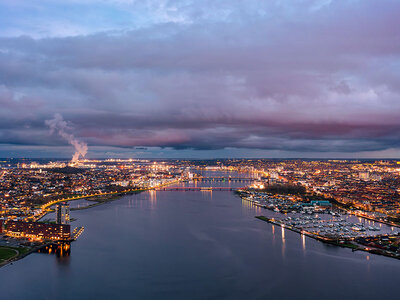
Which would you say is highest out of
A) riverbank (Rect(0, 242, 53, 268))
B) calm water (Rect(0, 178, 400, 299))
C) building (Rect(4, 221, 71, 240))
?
building (Rect(4, 221, 71, 240))

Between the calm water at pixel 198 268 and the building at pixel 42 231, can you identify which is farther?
the building at pixel 42 231

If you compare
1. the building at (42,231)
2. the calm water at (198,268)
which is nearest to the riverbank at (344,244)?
→ the calm water at (198,268)

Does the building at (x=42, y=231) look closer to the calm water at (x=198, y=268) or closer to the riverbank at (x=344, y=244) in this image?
the calm water at (x=198, y=268)

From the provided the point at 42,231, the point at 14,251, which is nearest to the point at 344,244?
the point at 42,231

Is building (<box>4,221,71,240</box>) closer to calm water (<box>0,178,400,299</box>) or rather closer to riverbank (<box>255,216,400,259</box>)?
calm water (<box>0,178,400,299</box>)

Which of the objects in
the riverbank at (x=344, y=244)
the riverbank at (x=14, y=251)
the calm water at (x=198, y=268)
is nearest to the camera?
the calm water at (x=198, y=268)

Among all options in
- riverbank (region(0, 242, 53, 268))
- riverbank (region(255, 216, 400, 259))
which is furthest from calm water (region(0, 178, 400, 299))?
riverbank (region(255, 216, 400, 259))

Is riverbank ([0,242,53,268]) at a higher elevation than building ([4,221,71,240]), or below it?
below

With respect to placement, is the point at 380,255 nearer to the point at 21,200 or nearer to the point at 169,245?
the point at 169,245
